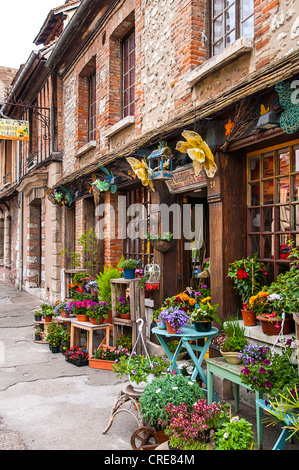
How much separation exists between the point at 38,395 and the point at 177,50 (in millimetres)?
4679

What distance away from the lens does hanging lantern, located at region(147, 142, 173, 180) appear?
5.01 m

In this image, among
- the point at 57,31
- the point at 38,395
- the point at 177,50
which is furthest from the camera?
the point at 57,31

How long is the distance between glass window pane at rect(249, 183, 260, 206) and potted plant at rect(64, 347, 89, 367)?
10.4 ft

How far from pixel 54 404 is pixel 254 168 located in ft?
10.9

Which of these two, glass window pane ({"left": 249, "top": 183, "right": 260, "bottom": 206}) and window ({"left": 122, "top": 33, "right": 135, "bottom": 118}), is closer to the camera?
glass window pane ({"left": 249, "top": 183, "right": 260, "bottom": 206})

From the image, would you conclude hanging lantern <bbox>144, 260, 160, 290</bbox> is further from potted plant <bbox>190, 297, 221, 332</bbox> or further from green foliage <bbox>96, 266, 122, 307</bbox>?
potted plant <bbox>190, 297, 221, 332</bbox>

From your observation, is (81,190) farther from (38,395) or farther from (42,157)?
(38,395)

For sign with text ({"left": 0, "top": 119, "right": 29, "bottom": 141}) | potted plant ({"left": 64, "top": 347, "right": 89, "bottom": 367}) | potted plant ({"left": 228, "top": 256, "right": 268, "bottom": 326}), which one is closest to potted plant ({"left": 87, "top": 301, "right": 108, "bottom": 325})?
potted plant ({"left": 64, "top": 347, "right": 89, "bottom": 367})

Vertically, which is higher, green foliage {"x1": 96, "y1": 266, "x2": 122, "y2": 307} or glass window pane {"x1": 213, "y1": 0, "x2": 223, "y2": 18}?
glass window pane {"x1": 213, "y1": 0, "x2": 223, "y2": 18}

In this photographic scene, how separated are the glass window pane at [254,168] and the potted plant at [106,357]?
9.31 ft

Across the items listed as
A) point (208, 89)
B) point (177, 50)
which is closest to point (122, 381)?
point (208, 89)

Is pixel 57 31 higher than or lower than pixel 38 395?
higher

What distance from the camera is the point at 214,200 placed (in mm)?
4453

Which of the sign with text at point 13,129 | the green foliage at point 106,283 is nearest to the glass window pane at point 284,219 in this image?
the green foliage at point 106,283
